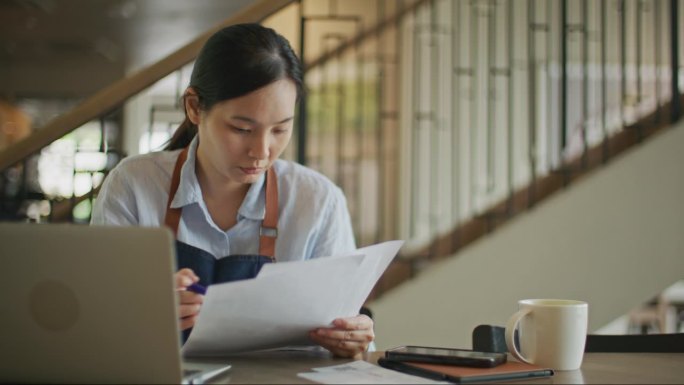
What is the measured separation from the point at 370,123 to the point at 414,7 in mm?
3490

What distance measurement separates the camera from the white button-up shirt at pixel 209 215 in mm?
1624

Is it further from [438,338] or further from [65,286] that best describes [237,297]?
[438,338]

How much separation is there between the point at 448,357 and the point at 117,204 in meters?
0.80

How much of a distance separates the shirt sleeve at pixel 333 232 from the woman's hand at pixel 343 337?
39 centimetres

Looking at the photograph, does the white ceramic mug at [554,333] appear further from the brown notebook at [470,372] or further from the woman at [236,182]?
the woman at [236,182]

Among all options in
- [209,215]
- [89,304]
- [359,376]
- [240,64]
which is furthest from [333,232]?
[89,304]

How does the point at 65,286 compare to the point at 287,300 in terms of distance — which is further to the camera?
the point at 287,300

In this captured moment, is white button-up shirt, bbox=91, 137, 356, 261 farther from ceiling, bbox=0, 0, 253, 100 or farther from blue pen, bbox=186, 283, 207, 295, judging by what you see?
ceiling, bbox=0, 0, 253, 100

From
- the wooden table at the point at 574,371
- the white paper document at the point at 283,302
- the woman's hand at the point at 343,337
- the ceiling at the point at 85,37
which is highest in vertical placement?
the ceiling at the point at 85,37

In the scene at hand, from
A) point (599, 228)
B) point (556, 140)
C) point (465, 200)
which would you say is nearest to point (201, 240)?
point (599, 228)

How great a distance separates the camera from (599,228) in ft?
10.2

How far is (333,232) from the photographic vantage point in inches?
66.7

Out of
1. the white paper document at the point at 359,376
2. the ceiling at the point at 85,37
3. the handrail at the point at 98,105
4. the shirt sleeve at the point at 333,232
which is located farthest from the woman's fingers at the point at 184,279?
the ceiling at the point at 85,37

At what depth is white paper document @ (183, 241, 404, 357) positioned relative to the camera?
109cm
